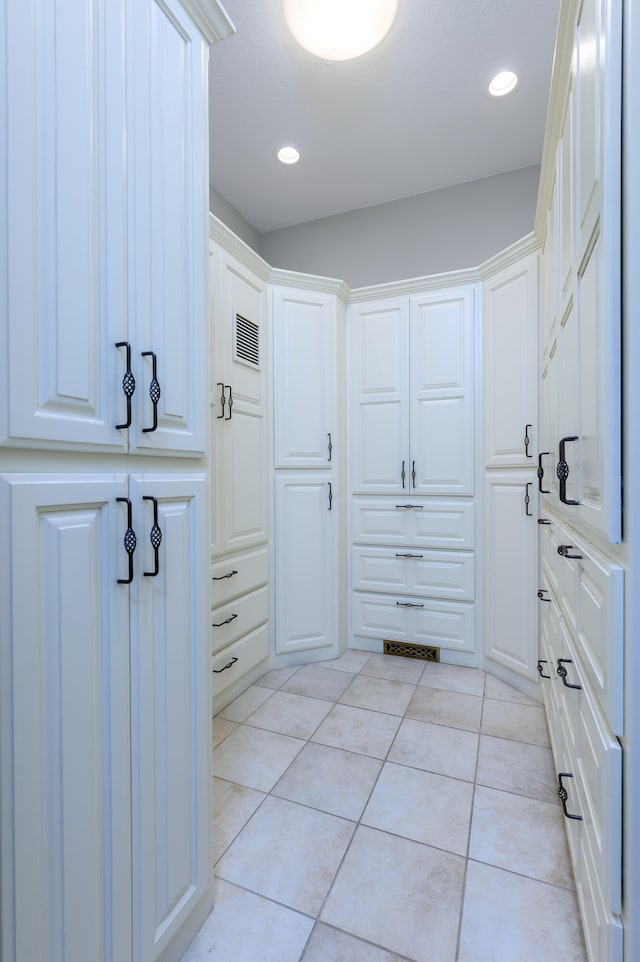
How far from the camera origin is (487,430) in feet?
8.49

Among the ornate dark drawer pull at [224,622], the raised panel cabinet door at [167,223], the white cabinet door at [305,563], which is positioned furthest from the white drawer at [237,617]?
the raised panel cabinet door at [167,223]

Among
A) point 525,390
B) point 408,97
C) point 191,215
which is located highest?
point 408,97

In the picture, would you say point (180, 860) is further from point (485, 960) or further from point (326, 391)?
point (326, 391)

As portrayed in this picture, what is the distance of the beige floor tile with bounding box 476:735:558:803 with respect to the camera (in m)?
1.66

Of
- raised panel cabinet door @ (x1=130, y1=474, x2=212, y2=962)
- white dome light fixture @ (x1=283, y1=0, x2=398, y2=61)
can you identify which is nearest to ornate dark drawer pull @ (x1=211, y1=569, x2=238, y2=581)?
raised panel cabinet door @ (x1=130, y1=474, x2=212, y2=962)

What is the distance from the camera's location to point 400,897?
1.24 metres

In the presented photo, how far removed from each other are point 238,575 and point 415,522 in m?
1.15

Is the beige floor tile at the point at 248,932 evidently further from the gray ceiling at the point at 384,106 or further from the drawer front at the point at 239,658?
the gray ceiling at the point at 384,106

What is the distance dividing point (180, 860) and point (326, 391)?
7.55ft

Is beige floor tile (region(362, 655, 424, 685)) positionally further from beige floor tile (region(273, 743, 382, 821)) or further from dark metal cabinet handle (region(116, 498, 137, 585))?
dark metal cabinet handle (region(116, 498, 137, 585))

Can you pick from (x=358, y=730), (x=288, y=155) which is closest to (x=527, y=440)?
(x=358, y=730)

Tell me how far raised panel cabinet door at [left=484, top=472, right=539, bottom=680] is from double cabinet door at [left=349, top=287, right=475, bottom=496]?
0.86 ft

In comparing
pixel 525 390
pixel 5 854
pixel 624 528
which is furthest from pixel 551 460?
pixel 5 854

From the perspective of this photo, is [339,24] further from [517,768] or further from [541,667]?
[517,768]
